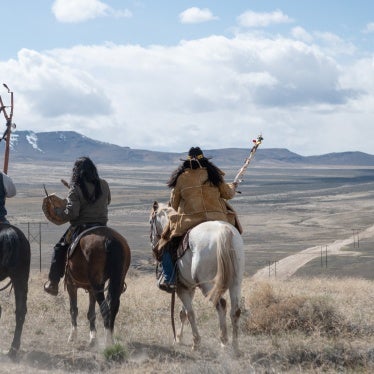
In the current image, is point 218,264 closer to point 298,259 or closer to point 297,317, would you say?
point 297,317

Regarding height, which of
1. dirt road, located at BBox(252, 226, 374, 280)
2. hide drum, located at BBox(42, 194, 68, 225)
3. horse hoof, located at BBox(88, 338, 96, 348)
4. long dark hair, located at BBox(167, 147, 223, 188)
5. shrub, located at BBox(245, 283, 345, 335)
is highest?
long dark hair, located at BBox(167, 147, 223, 188)

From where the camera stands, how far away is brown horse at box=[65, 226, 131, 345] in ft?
30.1

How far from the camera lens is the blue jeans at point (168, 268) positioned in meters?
9.30

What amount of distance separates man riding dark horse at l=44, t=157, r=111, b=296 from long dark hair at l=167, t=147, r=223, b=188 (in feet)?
3.11

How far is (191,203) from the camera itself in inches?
369

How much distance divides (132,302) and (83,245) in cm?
292

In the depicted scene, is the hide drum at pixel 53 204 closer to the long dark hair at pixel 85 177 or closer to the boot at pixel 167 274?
the long dark hair at pixel 85 177

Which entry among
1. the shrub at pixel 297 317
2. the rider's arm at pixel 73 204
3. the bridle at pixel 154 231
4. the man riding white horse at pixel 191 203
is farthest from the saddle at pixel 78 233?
the shrub at pixel 297 317

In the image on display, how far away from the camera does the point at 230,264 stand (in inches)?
333

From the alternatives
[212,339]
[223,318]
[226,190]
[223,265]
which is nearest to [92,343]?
[212,339]

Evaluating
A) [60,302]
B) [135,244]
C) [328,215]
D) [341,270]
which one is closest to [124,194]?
[328,215]

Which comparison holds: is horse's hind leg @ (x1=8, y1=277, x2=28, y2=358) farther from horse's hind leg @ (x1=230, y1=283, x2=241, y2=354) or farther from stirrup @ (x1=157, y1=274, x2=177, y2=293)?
horse's hind leg @ (x1=230, y1=283, x2=241, y2=354)

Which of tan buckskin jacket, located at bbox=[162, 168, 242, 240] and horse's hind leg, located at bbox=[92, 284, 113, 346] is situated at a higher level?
tan buckskin jacket, located at bbox=[162, 168, 242, 240]

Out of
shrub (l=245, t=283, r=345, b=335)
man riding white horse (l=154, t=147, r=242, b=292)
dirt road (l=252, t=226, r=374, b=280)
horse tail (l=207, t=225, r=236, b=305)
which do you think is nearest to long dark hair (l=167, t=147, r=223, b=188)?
man riding white horse (l=154, t=147, r=242, b=292)
